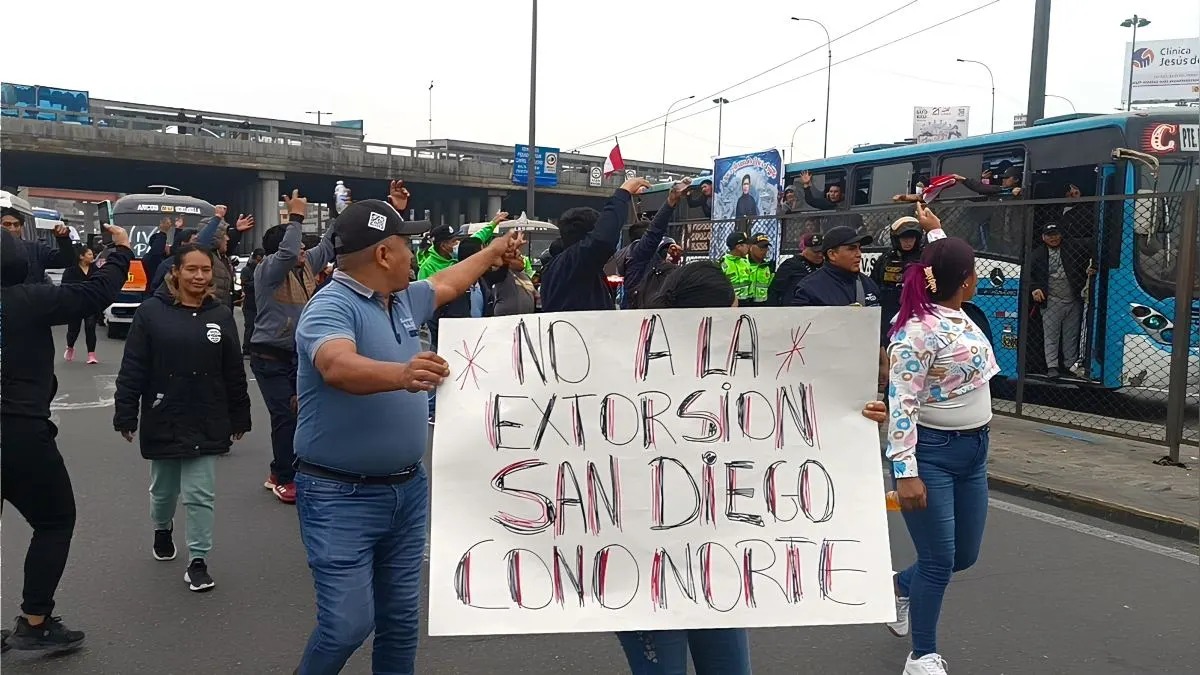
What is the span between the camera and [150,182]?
143ft

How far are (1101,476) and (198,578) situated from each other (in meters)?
6.05

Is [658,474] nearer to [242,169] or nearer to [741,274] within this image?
[741,274]

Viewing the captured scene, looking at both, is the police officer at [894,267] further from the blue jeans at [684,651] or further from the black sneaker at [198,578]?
the blue jeans at [684,651]

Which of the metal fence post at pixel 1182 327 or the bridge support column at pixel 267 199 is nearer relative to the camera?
the metal fence post at pixel 1182 327

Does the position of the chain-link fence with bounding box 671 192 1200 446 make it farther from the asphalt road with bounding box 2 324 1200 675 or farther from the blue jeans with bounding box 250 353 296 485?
the blue jeans with bounding box 250 353 296 485

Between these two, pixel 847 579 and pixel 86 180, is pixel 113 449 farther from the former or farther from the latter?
pixel 86 180

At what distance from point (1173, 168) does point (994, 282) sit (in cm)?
207

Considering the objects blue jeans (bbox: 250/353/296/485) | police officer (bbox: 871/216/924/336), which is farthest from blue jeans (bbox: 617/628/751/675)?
police officer (bbox: 871/216/924/336)

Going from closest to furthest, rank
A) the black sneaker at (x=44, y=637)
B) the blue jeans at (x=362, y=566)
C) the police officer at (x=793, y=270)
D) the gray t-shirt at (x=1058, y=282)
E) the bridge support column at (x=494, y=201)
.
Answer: the blue jeans at (x=362, y=566) < the black sneaker at (x=44, y=637) < the police officer at (x=793, y=270) < the gray t-shirt at (x=1058, y=282) < the bridge support column at (x=494, y=201)

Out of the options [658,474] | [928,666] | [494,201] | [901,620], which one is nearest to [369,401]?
[658,474]

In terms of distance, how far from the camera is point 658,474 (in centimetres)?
277

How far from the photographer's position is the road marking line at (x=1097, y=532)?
17.7 ft

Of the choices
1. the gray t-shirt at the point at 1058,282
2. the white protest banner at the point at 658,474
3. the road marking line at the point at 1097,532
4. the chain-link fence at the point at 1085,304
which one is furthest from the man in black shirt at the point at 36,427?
the gray t-shirt at the point at 1058,282

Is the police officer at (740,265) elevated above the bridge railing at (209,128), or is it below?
below
